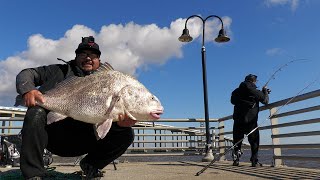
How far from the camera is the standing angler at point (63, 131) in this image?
121 inches

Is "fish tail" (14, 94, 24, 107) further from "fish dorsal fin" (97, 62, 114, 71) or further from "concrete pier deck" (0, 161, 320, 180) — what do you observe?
"concrete pier deck" (0, 161, 320, 180)

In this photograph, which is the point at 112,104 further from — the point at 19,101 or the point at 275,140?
the point at 275,140

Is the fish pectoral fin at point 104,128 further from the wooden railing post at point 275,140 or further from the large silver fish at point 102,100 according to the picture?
the wooden railing post at point 275,140

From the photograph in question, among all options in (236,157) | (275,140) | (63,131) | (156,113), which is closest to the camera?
(156,113)

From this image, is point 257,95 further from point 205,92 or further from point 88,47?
point 88,47

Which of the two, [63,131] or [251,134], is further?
[251,134]

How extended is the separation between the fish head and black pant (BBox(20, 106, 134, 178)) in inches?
24.0

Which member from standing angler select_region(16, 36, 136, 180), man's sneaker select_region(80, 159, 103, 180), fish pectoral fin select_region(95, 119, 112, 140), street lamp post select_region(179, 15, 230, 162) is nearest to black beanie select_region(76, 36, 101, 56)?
standing angler select_region(16, 36, 136, 180)

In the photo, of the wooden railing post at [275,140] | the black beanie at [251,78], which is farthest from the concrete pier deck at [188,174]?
the black beanie at [251,78]

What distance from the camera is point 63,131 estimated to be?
3.54 m

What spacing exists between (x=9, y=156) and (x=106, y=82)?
485 cm

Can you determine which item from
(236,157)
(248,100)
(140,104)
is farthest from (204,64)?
(140,104)

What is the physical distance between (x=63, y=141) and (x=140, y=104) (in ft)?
3.44

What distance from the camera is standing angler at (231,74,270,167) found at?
24.9ft
